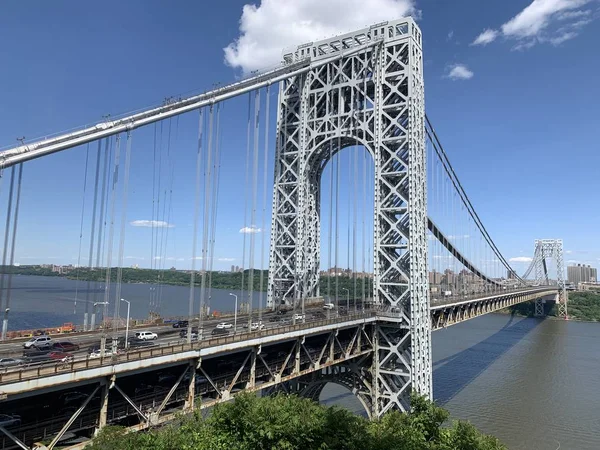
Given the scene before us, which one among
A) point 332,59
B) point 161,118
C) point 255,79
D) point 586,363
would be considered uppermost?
point 332,59

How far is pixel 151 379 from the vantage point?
730 inches

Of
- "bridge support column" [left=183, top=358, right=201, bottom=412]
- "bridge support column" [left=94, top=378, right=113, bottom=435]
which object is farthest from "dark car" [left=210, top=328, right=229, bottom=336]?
"bridge support column" [left=94, top=378, right=113, bottom=435]

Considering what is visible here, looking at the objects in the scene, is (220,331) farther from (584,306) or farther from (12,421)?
(584,306)

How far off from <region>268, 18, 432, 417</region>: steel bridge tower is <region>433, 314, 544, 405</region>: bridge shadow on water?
40.4 ft

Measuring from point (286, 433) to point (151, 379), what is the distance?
7360 millimetres

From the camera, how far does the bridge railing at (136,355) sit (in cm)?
1288

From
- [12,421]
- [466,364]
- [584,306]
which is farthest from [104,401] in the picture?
[584,306]

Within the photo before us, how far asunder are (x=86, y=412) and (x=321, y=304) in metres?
22.5

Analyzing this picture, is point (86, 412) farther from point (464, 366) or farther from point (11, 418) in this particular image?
point (464, 366)

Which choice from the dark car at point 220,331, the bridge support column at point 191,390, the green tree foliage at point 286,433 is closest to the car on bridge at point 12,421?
the green tree foliage at point 286,433

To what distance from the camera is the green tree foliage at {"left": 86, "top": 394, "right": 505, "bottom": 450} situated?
1315 centimetres

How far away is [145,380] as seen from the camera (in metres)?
18.2

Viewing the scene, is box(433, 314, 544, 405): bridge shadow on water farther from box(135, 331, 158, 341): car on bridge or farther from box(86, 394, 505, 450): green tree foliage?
box(135, 331, 158, 341): car on bridge

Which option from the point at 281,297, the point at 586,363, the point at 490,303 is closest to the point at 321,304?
the point at 281,297
